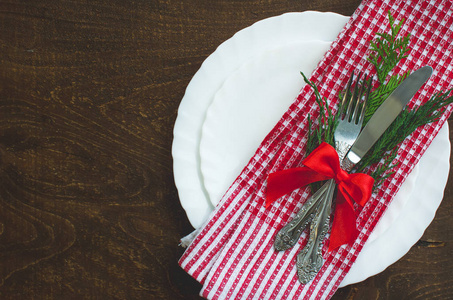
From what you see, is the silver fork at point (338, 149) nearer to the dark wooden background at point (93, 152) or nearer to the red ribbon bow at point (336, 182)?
the red ribbon bow at point (336, 182)

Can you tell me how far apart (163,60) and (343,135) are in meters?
0.34

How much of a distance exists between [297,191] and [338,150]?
9cm

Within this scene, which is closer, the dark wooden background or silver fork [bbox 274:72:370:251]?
silver fork [bbox 274:72:370:251]

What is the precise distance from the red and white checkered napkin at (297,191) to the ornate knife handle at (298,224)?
11mm

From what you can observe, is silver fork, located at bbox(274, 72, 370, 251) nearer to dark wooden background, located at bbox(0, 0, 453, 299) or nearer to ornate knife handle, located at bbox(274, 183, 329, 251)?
ornate knife handle, located at bbox(274, 183, 329, 251)

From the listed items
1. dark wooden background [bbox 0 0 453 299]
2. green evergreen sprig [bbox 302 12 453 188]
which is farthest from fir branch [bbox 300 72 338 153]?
dark wooden background [bbox 0 0 453 299]

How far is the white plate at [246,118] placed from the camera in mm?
587

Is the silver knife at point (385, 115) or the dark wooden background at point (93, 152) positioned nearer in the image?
the silver knife at point (385, 115)

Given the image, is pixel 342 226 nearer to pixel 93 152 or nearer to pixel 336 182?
pixel 336 182

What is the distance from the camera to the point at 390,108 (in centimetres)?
54

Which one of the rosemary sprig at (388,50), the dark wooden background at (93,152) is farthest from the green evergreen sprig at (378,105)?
the dark wooden background at (93,152)

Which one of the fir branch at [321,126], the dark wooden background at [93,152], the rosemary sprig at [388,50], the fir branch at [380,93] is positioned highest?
the rosemary sprig at [388,50]

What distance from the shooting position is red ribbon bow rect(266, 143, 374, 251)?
0.53m

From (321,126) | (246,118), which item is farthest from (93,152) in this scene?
(321,126)
